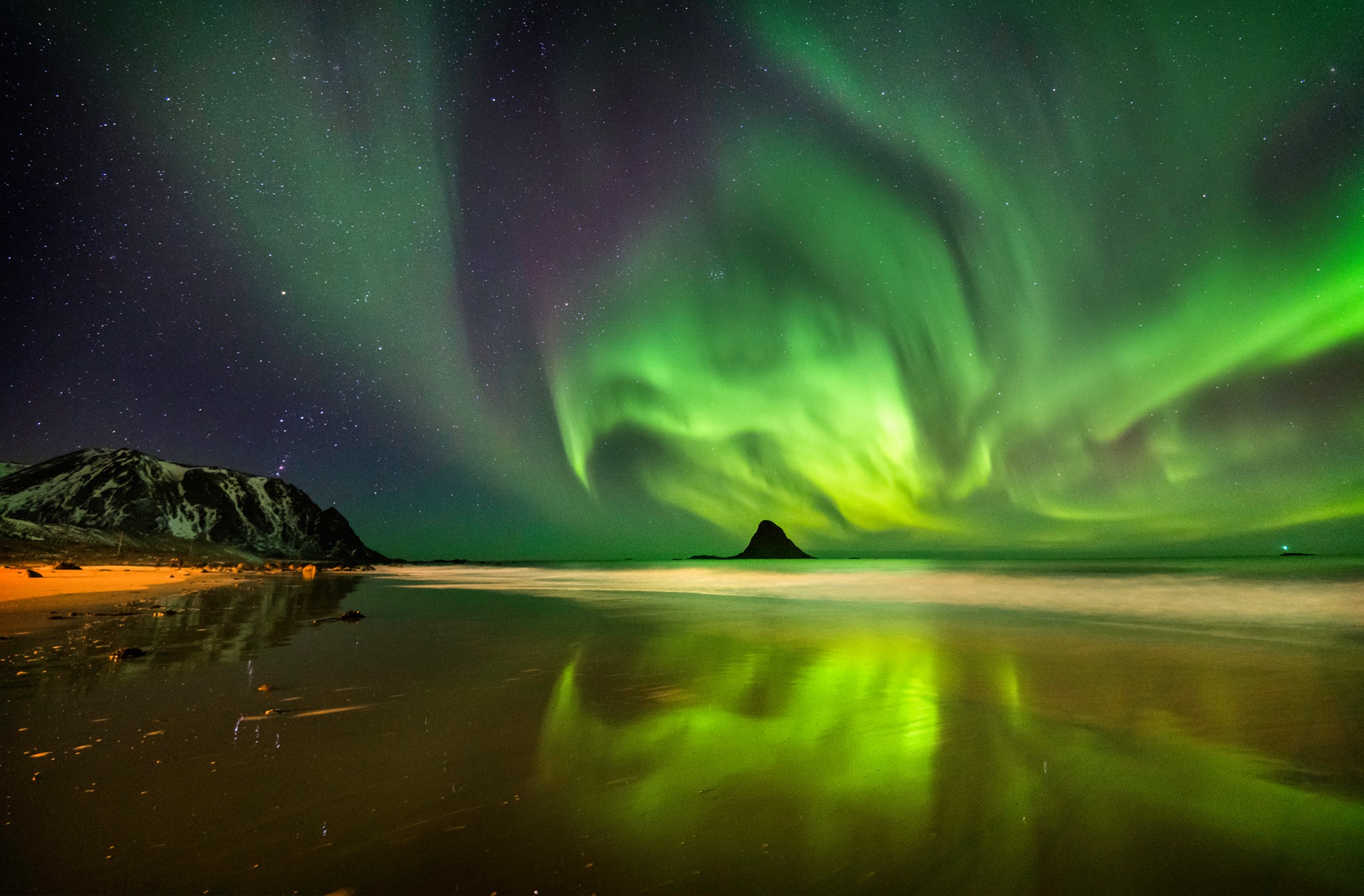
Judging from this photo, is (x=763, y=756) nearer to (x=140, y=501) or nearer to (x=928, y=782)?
(x=928, y=782)

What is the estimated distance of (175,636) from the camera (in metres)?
12.0

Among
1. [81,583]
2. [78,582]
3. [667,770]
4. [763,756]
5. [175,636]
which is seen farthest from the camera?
[78,582]

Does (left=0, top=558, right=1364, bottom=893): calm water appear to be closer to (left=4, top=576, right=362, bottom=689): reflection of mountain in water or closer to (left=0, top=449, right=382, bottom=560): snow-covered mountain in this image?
(left=4, top=576, right=362, bottom=689): reflection of mountain in water

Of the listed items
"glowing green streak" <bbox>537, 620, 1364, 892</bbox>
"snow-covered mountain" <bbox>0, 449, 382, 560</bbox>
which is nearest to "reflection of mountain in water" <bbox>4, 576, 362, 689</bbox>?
"glowing green streak" <bbox>537, 620, 1364, 892</bbox>

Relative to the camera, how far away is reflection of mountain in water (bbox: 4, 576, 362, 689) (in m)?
8.38

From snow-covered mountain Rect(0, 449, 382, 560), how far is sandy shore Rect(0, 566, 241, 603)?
14847 centimetres

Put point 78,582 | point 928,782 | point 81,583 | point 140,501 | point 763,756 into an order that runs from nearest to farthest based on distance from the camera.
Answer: point 928,782 → point 763,756 → point 81,583 → point 78,582 → point 140,501

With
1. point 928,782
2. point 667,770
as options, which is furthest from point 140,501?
point 928,782

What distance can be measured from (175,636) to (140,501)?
216711 millimetres

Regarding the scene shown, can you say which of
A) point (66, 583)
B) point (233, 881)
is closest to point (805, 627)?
point (233, 881)

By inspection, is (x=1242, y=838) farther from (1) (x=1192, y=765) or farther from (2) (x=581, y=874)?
(2) (x=581, y=874)

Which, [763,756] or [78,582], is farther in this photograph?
[78,582]

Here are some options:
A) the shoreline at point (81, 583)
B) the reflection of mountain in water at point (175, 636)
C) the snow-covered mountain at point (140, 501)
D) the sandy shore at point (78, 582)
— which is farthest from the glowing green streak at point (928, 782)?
the snow-covered mountain at point (140, 501)

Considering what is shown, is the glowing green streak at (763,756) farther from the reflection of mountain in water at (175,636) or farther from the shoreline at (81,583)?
the shoreline at (81,583)
